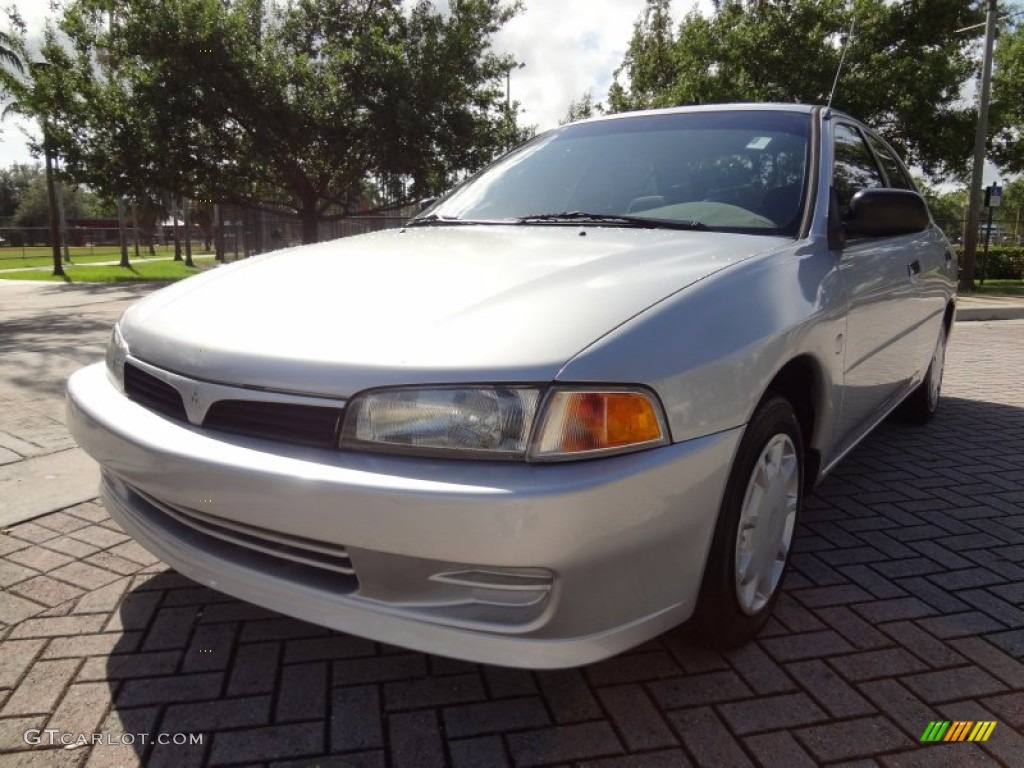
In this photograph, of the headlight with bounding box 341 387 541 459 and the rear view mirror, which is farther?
the rear view mirror

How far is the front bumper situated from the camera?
1.54 metres

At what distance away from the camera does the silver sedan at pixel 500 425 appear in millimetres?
1595

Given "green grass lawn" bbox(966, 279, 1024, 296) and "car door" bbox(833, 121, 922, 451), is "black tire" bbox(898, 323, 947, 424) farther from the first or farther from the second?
"green grass lawn" bbox(966, 279, 1024, 296)

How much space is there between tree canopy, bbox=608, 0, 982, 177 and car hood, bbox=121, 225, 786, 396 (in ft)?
51.0

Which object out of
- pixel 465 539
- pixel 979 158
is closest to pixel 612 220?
pixel 465 539

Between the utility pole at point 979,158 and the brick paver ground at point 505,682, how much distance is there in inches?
594

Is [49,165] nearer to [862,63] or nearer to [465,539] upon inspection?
[862,63]

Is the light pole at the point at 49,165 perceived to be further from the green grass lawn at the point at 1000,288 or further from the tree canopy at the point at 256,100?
the green grass lawn at the point at 1000,288

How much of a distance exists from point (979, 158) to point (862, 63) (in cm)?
320

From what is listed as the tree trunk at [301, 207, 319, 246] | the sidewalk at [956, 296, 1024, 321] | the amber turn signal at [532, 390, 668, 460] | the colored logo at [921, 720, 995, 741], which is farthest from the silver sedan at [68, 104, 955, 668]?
the tree trunk at [301, 207, 319, 246]

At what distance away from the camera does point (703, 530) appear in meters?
1.80

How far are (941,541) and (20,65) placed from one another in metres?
27.0

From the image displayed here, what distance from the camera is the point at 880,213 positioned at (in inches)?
104

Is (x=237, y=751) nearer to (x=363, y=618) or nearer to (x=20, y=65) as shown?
(x=363, y=618)
